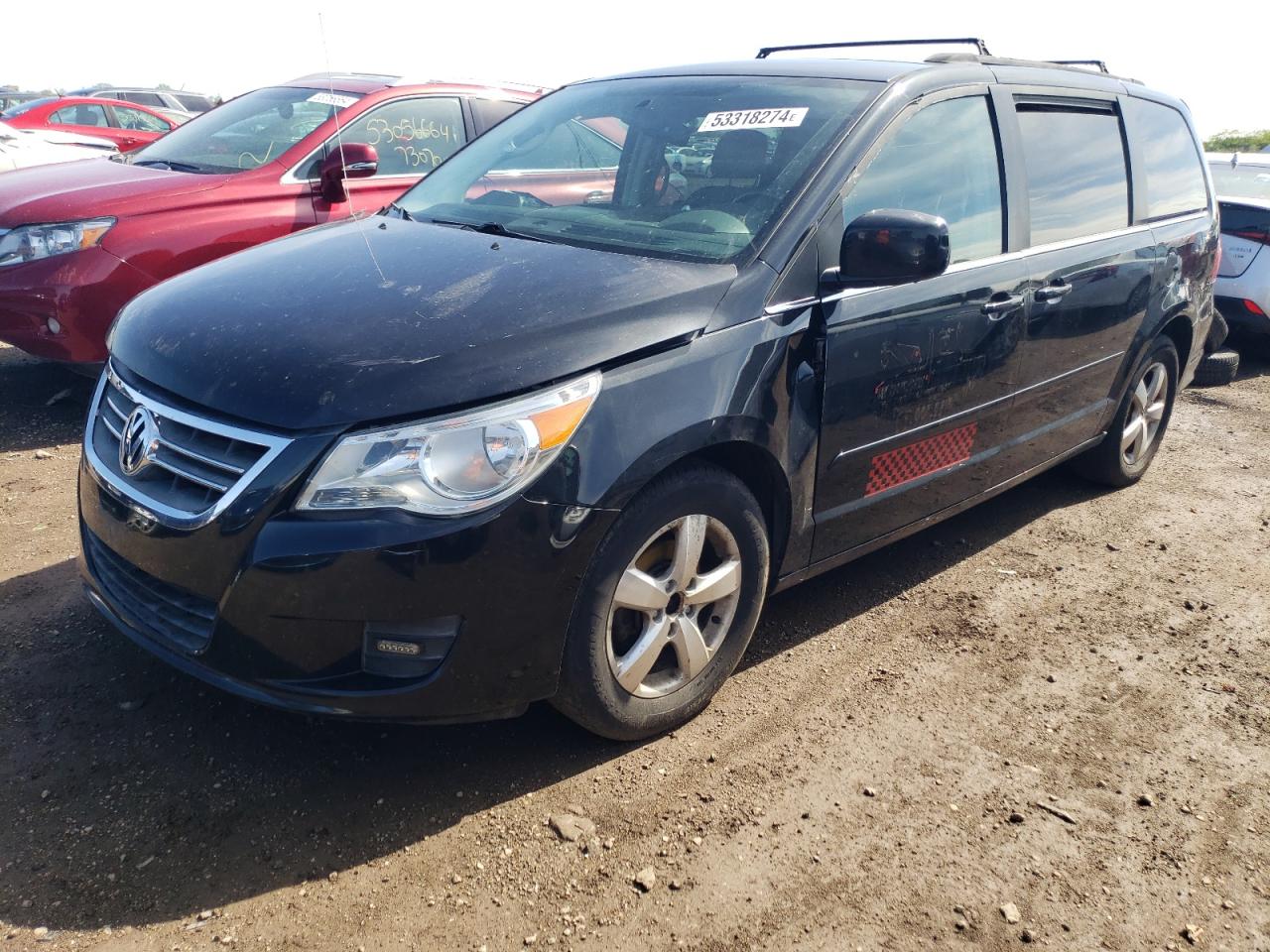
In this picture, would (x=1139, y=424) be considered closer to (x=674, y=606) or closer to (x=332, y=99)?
(x=674, y=606)

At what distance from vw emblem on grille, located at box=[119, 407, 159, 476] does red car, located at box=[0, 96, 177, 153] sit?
38.4 feet

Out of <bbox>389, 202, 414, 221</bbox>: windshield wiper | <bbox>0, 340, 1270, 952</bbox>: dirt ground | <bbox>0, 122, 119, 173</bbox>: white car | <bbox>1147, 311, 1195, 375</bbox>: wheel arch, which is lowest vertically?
<bbox>0, 340, 1270, 952</bbox>: dirt ground

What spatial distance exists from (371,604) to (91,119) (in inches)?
551

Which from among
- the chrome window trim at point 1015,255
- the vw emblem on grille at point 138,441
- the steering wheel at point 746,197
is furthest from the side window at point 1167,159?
the vw emblem on grille at point 138,441

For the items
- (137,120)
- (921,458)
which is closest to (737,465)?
(921,458)

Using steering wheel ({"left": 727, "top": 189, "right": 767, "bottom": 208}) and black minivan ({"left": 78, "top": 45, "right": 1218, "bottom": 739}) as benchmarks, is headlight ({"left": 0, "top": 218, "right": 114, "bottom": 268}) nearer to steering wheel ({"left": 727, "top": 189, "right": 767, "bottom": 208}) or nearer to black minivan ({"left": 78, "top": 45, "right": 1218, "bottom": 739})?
black minivan ({"left": 78, "top": 45, "right": 1218, "bottom": 739})

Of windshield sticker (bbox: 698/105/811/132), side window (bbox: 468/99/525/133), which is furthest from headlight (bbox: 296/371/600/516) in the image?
side window (bbox: 468/99/525/133)

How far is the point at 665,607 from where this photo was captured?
2.73 m

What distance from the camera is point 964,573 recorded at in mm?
4148

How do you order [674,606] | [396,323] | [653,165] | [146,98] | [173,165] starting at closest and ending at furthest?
[396,323], [674,606], [653,165], [173,165], [146,98]

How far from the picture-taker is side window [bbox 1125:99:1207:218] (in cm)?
465

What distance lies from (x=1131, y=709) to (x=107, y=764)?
2.96 m

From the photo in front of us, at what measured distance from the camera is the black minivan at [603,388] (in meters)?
2.29

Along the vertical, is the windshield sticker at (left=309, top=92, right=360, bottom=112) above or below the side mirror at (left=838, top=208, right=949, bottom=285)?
above
